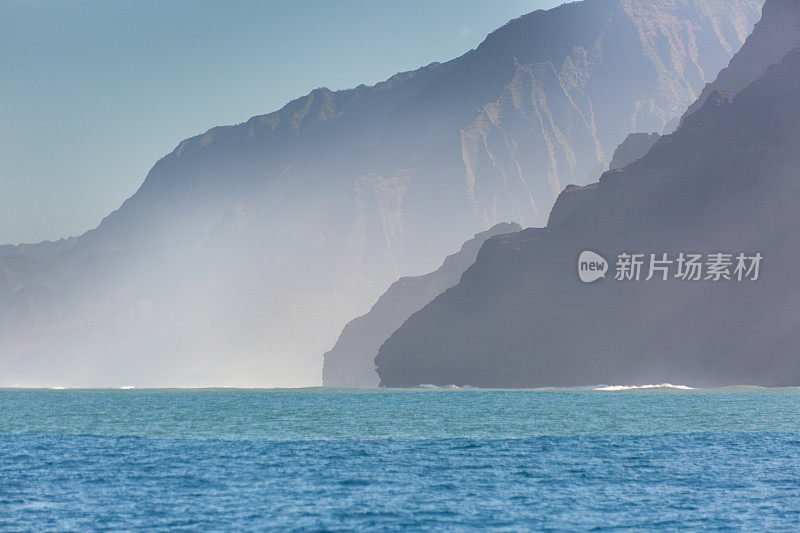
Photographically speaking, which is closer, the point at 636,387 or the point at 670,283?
the point at 636,387

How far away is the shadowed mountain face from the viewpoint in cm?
16700

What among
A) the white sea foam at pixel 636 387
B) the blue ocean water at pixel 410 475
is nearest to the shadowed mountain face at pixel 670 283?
the white sea foam at pixel 636 387

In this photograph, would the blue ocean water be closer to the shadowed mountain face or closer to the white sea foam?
the white sea foam

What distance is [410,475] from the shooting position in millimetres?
44938

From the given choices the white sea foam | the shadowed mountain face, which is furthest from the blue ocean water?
the shadowed mountain face

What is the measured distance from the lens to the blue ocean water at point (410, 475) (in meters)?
34.2

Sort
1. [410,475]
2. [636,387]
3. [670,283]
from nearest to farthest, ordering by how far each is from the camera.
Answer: [410,475] < [636,387] < [670,283]

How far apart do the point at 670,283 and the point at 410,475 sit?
467 ft

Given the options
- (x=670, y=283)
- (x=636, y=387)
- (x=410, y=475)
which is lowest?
(x=410, y=475)

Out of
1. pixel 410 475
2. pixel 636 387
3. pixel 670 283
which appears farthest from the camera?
pixel 670 283

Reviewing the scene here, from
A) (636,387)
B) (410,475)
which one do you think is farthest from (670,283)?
(410,475)

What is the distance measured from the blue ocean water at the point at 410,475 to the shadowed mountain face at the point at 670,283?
290ft

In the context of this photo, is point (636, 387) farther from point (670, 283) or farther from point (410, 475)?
point (410, 475)

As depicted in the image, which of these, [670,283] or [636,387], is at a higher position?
[670,283]
